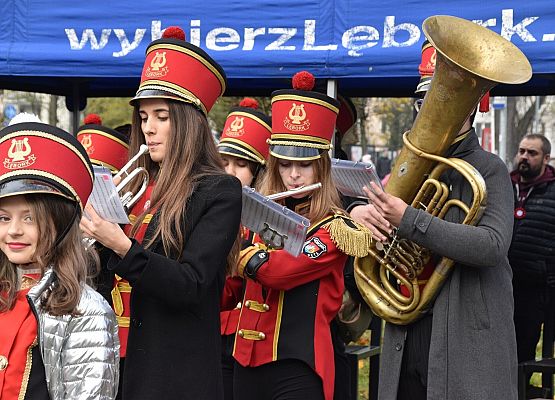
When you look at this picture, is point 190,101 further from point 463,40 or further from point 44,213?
point 463,40

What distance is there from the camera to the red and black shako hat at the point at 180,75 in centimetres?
352

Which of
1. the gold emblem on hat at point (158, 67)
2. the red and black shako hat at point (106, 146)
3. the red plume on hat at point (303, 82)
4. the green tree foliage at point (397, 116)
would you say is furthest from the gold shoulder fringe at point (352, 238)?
the green tree foliage at point (397, 116)

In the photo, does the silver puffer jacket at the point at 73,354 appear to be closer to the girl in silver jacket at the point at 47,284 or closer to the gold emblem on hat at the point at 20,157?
the girl in silver jacket at the point at 47,284

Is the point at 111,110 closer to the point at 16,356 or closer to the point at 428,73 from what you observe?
the point at 428,73

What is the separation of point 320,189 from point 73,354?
199cm

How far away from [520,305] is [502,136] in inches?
540

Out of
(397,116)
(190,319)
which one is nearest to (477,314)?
(190,319)

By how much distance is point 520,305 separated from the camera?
23.3ft

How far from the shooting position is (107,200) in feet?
10.7

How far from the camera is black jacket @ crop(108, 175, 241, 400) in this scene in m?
3.23

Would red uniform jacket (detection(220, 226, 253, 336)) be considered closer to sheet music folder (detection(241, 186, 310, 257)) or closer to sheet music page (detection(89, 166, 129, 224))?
sheet music folder (detection(241, 186, 310, 257))

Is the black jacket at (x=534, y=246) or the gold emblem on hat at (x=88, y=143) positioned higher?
the gold emblem on hat at (x=88, y=143)

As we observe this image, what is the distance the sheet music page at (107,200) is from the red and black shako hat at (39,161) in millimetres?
368

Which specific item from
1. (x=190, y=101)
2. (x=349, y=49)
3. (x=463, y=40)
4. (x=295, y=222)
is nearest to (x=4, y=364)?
(x=190, y=101)
